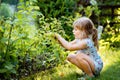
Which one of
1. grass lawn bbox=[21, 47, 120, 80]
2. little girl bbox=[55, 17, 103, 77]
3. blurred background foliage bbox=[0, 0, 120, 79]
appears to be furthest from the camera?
grass lawn bbox=[21, 47, 120, 80]

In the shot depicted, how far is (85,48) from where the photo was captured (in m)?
5.20

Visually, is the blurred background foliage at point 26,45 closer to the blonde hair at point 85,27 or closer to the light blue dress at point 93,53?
the blonde hair at point 85,27

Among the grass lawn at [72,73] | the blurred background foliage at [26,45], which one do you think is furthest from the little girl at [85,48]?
the blurred background foliage at [26,45]

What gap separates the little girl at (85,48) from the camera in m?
5.14

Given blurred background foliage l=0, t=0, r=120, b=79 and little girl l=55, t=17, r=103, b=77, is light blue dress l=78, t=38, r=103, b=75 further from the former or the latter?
blurred background foliage l=0, t=0, r=120, b=79

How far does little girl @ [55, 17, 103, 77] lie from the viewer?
5.14 metres

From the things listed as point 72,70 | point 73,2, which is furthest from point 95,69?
point 73,2

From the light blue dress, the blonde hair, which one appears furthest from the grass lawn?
the blonde hair

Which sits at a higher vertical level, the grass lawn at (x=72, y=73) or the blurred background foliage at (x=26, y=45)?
the blurred background foliage at (x=26, y=45)

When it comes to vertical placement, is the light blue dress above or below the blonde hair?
below

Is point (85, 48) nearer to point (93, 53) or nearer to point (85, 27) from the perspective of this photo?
point (93, 53)

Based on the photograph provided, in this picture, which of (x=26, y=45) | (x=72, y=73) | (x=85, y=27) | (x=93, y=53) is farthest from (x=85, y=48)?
(x=26, y=45)

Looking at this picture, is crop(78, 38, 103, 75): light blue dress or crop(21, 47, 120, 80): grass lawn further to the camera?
crop(21, 47, 120, 80): grass lawn

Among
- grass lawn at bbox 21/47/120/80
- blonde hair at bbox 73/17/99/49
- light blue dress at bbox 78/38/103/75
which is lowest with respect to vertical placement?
grass lawn at bbox 21/47/120/80
